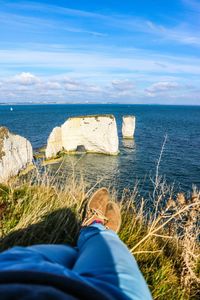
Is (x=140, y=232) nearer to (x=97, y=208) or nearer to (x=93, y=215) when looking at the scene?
(x=97, y=208)

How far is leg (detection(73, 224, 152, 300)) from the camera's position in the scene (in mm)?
1625

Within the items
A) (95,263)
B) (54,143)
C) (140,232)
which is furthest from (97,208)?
(54,143)

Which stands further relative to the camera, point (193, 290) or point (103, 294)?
point (193, 290)

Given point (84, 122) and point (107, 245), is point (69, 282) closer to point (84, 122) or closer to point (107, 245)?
point (107, 245)

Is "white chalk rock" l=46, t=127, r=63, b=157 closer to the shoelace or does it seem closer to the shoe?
the shoe

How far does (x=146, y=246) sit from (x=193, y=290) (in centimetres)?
63

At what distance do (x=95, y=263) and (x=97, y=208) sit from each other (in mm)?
1535

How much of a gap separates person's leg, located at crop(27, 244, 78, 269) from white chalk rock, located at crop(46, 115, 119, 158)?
3413 cm

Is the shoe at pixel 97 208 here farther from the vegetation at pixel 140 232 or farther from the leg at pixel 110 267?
the leg at pixel 110 267

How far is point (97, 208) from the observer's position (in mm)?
3389

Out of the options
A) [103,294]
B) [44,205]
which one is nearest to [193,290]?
[44,205]

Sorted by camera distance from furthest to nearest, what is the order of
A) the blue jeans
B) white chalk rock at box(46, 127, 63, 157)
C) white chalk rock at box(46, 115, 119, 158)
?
white chalk rock at box(46, 115, 119, 158) → white chalk rock at box(46, 127, 63, 157) → the blue jeans

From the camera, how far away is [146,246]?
3947 millimetres

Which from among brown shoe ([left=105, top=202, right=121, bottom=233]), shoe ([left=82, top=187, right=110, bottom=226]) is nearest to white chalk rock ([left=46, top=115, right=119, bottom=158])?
shoe ([left=82, top=187, right=110, bottom=226])
